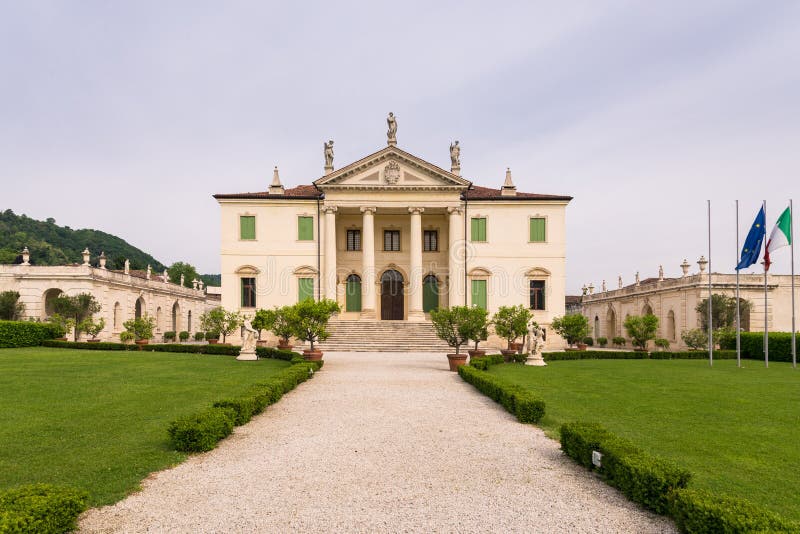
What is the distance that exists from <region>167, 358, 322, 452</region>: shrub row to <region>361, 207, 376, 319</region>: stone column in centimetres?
2294

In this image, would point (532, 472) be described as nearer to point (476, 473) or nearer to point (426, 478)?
point (476, 473)

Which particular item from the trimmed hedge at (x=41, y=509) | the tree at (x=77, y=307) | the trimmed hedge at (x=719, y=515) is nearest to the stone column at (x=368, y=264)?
the tree at (x=77, y=307)

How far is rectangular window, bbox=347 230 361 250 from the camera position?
1619 inches

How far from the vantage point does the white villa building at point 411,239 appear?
37.8 m

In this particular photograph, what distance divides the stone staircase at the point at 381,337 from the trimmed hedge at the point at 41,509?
25402 millimetres

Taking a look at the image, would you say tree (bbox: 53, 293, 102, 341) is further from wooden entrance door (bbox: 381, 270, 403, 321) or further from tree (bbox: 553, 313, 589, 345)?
tree (bbox: 553, 313, 589, 345)

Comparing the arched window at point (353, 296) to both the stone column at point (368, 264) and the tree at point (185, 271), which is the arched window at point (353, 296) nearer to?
the stone column at point (368, 264)

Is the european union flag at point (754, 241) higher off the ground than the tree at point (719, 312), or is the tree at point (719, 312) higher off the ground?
the european union flag at point (754, 241)

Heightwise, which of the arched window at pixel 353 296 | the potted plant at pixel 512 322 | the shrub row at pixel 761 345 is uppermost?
the arched window at pixel 353 296

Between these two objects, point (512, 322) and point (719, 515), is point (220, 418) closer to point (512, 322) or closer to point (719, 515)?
point (719, 515)

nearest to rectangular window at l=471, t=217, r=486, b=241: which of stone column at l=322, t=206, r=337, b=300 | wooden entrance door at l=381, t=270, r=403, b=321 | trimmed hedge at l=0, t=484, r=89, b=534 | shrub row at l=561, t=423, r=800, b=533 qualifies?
wooden entrance door at l=381, t=270, r=403, b=321

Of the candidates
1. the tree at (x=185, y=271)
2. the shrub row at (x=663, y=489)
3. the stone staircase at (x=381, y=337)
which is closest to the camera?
the shrub row at (x=663, y=489)

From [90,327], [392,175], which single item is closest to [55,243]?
[90,327]

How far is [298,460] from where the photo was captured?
809 centimetres
